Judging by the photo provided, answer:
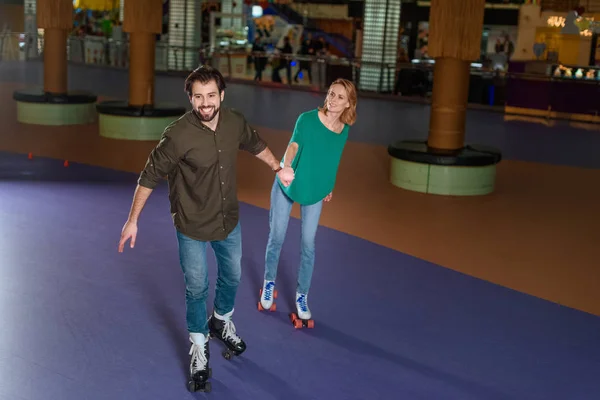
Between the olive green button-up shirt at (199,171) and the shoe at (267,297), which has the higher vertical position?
the olive green button-up shirt at (199,171)

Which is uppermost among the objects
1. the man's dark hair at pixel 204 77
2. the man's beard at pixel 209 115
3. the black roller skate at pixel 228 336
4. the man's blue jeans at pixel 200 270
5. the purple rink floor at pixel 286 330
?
the man's dark hair at pixel 204 77

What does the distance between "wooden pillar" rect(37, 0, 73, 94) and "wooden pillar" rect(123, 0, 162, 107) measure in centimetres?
181

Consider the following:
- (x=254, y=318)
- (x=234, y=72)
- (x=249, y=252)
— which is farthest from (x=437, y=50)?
(x=234, y=72)

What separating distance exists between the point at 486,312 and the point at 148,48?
8.21 meters

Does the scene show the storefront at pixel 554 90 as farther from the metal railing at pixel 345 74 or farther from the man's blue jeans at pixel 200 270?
the man's blue jeans at pixel 200 270

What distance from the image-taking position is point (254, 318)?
17.4 feet

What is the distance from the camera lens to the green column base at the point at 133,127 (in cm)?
1252

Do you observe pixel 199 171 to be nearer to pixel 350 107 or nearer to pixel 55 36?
pixel 350 107

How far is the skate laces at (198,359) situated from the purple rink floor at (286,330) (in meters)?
0.14

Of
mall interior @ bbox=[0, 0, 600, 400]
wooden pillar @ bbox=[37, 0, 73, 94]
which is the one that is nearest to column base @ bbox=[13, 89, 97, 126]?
mall interior @ bbox=[0, 0, 600, 400]

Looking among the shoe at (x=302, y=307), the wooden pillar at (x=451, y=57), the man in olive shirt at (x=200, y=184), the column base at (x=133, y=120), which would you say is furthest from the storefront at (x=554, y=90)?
the man in olive shirt at (x=200, y=184)

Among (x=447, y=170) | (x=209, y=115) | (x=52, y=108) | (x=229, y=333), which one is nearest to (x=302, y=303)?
(x=229, y=333)

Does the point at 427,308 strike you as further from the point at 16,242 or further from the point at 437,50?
the point at 437,50

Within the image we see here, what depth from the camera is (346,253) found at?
22.8 feet
